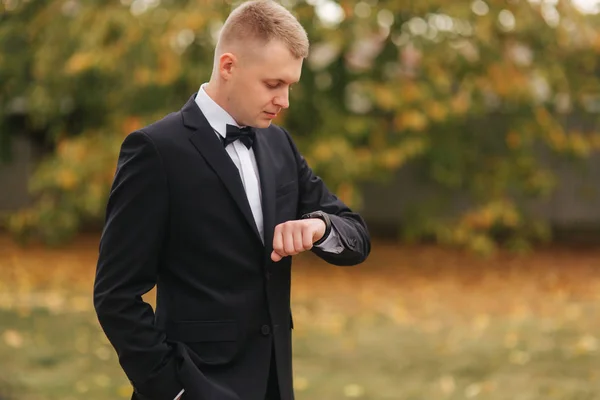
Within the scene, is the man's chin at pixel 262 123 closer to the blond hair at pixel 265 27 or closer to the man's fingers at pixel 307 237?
the blond hair at pixel 265 27

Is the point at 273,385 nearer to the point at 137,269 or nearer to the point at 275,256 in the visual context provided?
the point at 275,256

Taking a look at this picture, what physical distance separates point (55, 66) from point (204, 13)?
273cm

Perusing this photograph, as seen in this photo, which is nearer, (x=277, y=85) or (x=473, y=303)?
(x=277, y=85)

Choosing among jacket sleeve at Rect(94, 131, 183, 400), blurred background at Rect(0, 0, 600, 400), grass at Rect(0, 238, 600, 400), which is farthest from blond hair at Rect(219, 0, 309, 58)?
blurred background at Rect(0, 0, 600, 400)

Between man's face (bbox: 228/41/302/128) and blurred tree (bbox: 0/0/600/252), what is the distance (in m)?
8.70

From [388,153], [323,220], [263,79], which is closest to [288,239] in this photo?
[323,220]

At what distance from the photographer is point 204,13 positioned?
11.3 m

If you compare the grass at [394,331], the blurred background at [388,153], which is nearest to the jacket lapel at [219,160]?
the grass at [394,331]

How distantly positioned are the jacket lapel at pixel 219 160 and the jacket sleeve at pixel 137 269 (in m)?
0.13

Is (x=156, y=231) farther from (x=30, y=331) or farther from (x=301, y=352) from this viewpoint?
(x=30, y=331)

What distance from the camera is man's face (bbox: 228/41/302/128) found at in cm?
270

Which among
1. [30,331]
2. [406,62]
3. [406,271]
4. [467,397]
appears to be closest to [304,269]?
[406,271]

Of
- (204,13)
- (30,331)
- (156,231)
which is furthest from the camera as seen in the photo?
(204,13)

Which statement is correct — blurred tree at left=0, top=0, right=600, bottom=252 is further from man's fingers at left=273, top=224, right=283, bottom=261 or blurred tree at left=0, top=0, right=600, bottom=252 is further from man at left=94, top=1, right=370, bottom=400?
man's fingers at left=273, top=224, right=283, bottom=261
